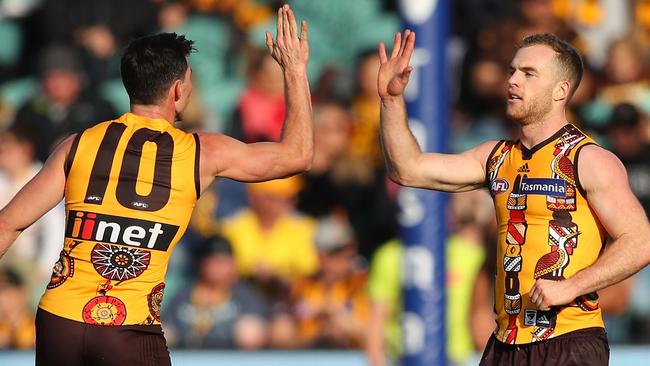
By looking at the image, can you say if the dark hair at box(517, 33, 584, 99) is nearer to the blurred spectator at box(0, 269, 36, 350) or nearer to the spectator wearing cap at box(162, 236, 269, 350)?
the spectator wearing cap at box(162, 236, 269, 350)

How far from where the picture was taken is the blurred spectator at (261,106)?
10.6 m

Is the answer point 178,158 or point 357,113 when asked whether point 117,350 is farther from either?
point 357,113

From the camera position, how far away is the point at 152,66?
503 cm

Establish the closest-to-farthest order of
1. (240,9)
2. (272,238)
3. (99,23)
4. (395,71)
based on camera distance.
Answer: (395,71) → (272,238) → (99,23) → (240,9)

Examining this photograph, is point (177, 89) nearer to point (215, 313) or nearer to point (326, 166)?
point (215, 313)

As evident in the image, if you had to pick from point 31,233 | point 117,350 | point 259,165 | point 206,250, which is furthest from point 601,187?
point 31,233

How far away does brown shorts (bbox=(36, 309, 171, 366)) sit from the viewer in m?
4.78

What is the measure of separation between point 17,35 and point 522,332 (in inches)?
300

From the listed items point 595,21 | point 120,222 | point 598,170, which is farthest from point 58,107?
point 598,170

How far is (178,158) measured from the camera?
495cm

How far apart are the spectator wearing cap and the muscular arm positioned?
494 centimetres

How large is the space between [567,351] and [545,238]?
0.51 metres

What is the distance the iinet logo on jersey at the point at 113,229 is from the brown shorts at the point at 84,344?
358 mm

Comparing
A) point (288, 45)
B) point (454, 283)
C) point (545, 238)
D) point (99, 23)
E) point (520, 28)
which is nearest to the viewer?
point (545, 238)
